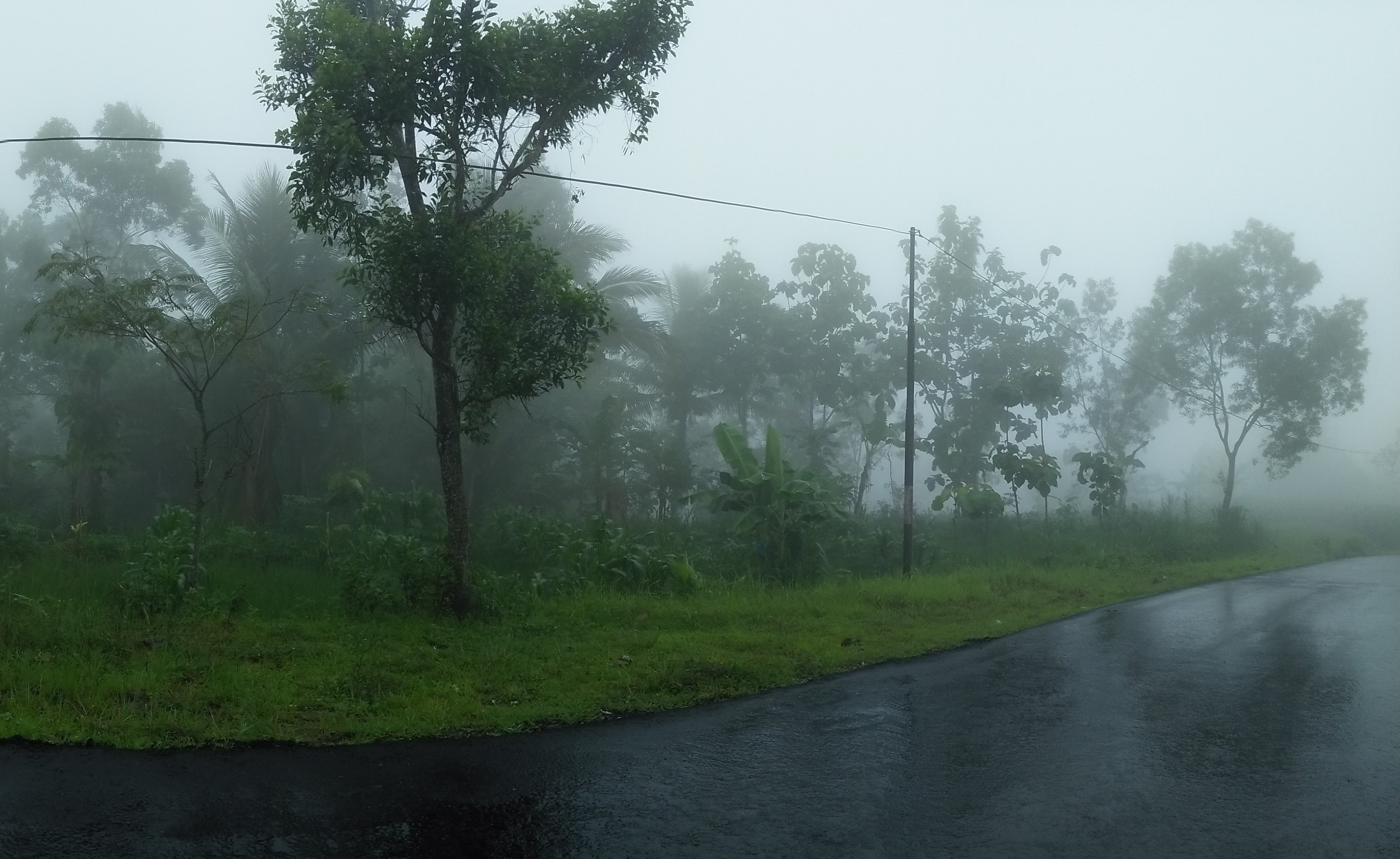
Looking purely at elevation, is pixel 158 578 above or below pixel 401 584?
above

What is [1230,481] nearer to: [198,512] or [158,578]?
[198,512]

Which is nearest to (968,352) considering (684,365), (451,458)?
(684,365)

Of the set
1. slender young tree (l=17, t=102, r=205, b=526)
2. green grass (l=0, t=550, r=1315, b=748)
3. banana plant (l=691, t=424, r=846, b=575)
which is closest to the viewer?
green grass (l=0, t=550, r=1315, b=748)

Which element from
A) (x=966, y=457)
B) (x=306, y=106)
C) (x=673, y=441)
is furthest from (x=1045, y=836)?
(x=966, y=457)

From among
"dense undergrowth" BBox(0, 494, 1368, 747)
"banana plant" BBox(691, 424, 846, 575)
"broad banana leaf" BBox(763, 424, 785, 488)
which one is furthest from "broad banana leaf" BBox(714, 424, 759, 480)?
"dense undergrowth" BBox(0, 494, 1368, 747)

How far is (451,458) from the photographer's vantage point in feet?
33.7

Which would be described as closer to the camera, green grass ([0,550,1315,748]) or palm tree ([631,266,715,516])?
green grass ([0,550,1315,748])

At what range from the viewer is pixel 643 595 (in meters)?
12.3

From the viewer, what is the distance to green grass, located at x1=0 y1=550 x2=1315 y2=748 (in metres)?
6.83

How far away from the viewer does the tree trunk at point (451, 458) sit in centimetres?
1018

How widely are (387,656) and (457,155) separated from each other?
4956 millimetres

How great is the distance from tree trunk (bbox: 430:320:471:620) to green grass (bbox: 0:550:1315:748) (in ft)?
1.35

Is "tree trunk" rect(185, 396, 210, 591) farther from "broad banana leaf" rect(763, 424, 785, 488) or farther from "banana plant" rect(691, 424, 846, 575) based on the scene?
"broad banana leaf" rect(763, 424, 785, 488)

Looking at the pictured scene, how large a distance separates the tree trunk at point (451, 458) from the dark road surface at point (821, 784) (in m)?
3.61
